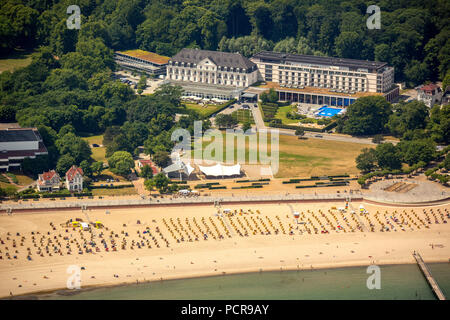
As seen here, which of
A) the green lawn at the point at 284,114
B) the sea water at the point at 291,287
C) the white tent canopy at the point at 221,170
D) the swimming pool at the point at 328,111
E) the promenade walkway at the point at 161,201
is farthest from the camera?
the swimming pool at the point at 328,111

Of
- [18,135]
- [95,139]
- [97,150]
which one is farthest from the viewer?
[95,139]

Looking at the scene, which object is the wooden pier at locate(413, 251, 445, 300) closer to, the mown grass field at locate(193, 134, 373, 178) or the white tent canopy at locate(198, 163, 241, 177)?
the mown grass field at locate(193, 134, 373, 178)

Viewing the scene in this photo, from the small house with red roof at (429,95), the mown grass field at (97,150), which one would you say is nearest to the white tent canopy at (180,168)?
the mown grass field at (97,150)

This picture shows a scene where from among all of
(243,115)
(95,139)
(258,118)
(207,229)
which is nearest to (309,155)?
(258,118)

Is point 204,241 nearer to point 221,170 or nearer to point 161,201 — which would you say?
point 161,201

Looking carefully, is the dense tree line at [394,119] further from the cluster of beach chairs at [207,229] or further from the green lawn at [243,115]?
the cluster of beach chairs at [207,229]

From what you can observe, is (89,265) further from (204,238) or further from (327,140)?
(327,140)
